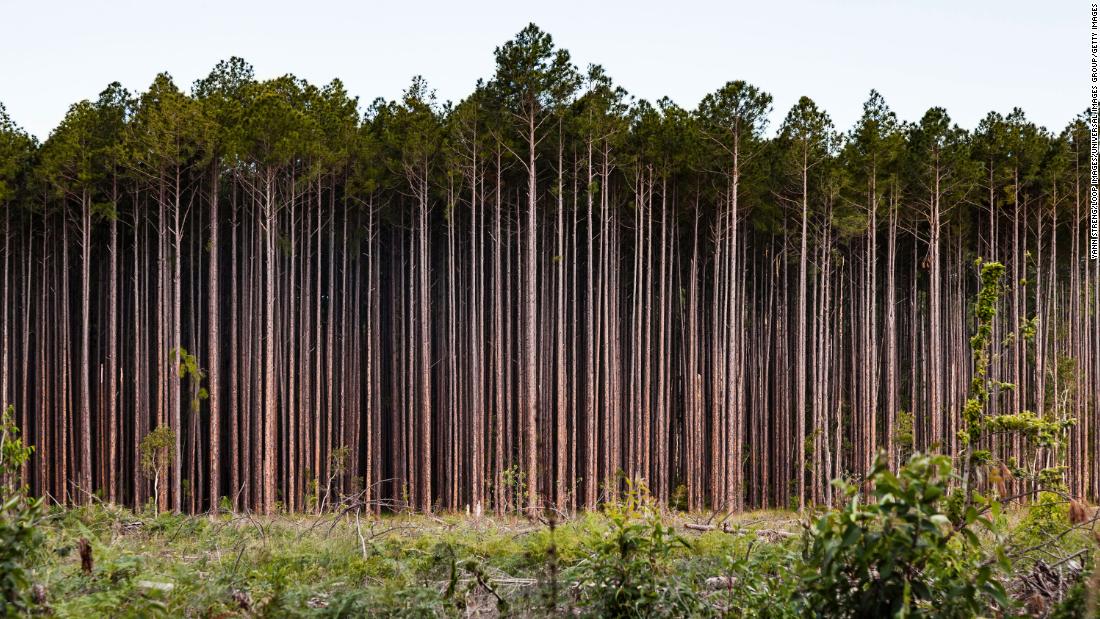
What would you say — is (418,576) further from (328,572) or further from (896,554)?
(896,554)

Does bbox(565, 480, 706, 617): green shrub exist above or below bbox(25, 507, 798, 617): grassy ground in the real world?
above

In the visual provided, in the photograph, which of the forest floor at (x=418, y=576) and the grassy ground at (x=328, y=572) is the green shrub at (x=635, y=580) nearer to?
the forest floor at (x=418, y=576)

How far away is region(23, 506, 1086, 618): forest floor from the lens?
489 cm

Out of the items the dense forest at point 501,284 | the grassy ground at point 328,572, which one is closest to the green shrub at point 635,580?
the grassy ground at point 328,572

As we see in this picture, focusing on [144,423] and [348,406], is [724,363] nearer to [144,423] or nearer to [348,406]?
[348,406]

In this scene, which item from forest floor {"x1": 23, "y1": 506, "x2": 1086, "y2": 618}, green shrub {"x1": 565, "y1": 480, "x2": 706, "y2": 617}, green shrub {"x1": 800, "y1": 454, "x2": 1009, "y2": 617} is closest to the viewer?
green shrub {"x1": 800, "y1": 454, "x2": 1009, "y2": 617}

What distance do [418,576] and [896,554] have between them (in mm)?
3770

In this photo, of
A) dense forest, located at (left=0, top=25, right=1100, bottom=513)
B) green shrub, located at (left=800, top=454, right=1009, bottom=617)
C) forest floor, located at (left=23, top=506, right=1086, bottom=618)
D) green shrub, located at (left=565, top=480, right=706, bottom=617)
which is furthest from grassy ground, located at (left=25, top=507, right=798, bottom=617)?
dense forest, located at (left=0, top=25, right=1100, bottom=513)

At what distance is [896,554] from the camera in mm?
3406

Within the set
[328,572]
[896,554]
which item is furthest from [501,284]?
[896,554]

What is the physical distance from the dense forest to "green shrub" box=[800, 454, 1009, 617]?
1305 centimetres

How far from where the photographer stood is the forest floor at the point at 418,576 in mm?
4887

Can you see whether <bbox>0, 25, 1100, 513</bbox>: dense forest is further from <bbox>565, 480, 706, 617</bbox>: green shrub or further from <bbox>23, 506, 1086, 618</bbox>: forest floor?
<bbox>565, 480, 706, 617</bbox>: green shrub

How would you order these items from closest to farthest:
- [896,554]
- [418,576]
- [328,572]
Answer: [896,554] → [418,576] → [328,572]
